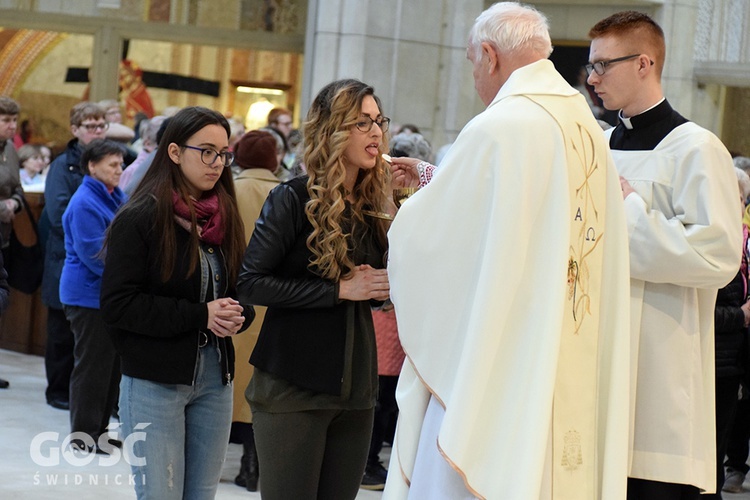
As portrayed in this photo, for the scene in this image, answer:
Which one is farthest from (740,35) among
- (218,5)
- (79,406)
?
(79,406)

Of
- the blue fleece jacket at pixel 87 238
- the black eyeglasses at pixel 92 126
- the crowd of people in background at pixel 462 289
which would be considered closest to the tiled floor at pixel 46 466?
the blue fleece jacket at pixel 87 238

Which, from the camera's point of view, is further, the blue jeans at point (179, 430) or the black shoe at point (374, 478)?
the black shoe at point (374, 478)

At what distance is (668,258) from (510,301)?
0.76 meters

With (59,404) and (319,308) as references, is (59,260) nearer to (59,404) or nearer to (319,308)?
(59,404)

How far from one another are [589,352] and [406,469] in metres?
0.64

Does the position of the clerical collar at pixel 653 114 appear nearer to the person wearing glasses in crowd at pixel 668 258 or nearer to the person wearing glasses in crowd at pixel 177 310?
the person wearing glasses in crowd at pixel 668 258

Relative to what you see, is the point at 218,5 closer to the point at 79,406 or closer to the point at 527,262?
the point at 79,406

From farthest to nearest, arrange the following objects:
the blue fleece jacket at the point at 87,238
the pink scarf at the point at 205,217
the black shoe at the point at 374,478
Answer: the blue fleece jacket at the point at 87,238, the black shoe at the point at 374,478, the pink scarf at the point at 205,217

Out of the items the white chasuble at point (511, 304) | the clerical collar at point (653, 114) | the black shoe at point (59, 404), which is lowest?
the black shoe at point (59, 404)

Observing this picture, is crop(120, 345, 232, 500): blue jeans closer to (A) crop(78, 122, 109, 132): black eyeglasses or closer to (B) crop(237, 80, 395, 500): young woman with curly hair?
(B) crop(237, 80, 395, 500): young woman with curly hair

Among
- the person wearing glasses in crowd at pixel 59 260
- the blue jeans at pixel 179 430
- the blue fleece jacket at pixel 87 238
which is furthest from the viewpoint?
the person wearing glasses in crowd at pixel 59 260

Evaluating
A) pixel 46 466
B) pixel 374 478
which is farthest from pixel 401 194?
pixel 46 466

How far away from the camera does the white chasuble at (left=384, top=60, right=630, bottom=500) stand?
307cm

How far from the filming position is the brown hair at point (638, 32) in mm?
3846
